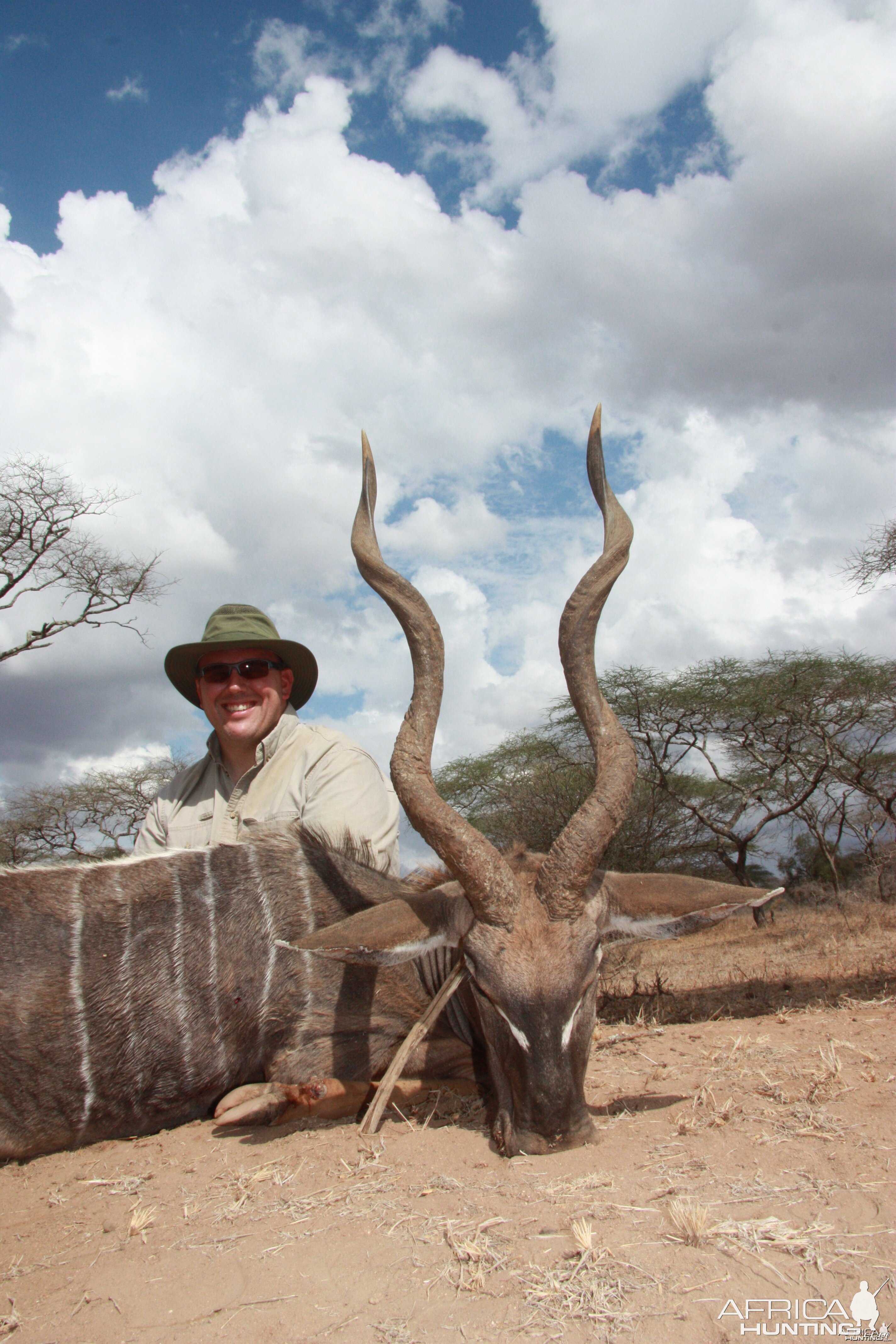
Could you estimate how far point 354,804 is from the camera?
3.99 meters

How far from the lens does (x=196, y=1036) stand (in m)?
3.26

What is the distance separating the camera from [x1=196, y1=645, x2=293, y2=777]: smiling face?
15.1 feet

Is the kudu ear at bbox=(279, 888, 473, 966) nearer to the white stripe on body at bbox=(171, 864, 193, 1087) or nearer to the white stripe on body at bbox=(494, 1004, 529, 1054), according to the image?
the white stripe on body at bbox=(494, 1004, 529, 1054)

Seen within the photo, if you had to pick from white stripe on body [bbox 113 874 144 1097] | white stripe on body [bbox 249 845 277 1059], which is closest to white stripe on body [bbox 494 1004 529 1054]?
white stripe on body [bbox 249 845 277 1059]

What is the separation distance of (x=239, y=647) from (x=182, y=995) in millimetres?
2015

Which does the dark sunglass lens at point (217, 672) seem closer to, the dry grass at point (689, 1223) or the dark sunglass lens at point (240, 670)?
the dark sunglass lens at point (240, 670)

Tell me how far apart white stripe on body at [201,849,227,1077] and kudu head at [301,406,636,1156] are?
674 mm

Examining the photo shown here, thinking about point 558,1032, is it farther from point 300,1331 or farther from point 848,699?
point 848,699

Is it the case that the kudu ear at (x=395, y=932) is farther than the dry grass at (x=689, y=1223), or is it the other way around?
the kudu ear at (x=395, y=932)

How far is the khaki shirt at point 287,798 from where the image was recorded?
3.97m

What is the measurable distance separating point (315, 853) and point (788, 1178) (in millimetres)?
2172

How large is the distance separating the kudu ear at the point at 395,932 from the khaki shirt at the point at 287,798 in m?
0.78

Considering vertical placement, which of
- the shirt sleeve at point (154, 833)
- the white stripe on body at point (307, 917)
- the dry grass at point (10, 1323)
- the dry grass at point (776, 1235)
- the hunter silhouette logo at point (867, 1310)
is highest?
the shirt sleeve at point (154, 833)

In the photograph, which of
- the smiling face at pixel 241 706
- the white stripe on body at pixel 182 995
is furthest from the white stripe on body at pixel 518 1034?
the smiling face at pixel 241 706
